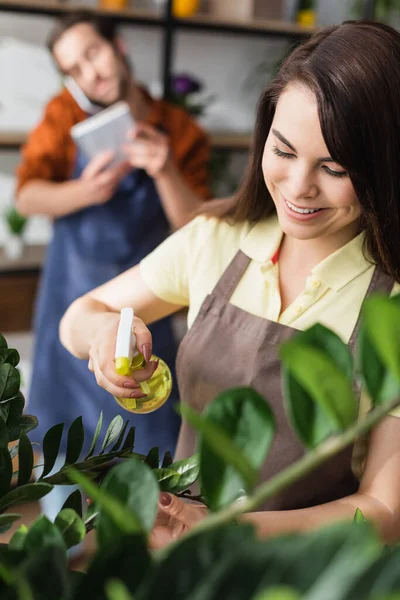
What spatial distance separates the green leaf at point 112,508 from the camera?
25 cm

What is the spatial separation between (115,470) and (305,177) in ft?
2.00

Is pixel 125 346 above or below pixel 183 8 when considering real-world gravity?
below

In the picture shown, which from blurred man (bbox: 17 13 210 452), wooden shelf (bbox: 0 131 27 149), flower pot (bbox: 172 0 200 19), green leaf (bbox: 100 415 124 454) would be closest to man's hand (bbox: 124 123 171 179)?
blurred man (bbox: 17 13 210 452)

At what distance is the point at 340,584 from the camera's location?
0.21 m

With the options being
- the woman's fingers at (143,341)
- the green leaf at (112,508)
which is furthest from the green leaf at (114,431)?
the woman's fingers at (143,341)

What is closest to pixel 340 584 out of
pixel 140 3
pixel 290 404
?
pixel 290 404

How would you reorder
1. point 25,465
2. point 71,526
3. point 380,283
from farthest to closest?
1. point 380,283
2. point 25,465
3. point 71,526

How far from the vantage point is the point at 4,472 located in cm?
41

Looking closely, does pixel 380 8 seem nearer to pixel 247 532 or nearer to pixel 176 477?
pixel 176 477

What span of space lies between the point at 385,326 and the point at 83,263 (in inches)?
80.9

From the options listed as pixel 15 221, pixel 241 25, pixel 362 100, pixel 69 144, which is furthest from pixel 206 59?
pixel 362 100

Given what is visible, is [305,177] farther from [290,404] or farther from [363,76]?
[290,404]

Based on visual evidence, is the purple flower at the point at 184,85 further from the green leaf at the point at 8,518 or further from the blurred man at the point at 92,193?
the green leaf at the point at 8,518

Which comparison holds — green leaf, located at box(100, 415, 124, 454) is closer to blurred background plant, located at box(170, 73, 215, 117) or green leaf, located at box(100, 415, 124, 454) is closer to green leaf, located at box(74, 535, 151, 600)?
green leaf, located at box(74, 535, 151, 600)
